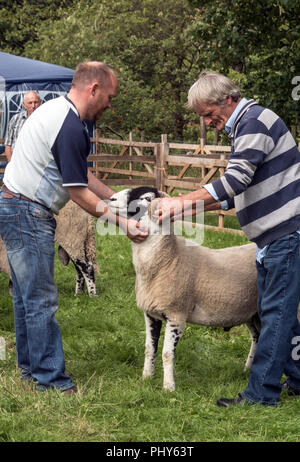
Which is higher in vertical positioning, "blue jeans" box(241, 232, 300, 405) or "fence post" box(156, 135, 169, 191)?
"fence post" box(156, 135, 169, 191)

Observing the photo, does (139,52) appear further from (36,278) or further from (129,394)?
(129,394)

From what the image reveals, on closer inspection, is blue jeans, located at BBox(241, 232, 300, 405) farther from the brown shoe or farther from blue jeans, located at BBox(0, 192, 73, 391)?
blue jeans, located at BBox(0, 192, 73, 391)

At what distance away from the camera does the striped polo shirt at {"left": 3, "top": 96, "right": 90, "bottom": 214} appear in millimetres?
3555

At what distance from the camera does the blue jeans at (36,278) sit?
379 cm

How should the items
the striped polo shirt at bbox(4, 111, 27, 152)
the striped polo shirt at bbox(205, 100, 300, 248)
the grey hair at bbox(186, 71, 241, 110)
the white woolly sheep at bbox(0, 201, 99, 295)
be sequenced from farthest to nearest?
the striped polo shirt at bbox(4, 111, 27, 152) < the white woolly sheep at bbox(0, 201, 99, 295) < the grey hair at bbox(186, 71, 241, 110) < the striped polo shirt at bbox(205, 100, 300, 248)

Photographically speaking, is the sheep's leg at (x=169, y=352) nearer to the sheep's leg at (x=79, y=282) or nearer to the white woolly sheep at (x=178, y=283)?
the white woolly sheep at (x=178, y=283)

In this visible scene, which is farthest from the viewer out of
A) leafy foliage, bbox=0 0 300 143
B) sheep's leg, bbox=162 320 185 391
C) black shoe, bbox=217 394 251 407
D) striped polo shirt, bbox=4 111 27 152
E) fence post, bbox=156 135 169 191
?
leafy foliage, bbox=0 0 300 143

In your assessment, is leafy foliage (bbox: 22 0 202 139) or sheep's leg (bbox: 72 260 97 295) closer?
sheep's leg (bbox: 72 260 97 295)

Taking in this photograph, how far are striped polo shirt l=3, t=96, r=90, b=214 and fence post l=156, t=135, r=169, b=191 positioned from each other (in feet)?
26.9

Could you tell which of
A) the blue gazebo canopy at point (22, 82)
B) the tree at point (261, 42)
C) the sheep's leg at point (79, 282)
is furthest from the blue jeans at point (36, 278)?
the blue gazebo canopy at point (22, 82)

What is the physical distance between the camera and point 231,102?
3.56 m

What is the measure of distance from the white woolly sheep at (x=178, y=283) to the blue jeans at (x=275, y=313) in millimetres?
554

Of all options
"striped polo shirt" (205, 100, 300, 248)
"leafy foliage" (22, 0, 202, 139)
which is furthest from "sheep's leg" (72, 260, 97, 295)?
"leafy foliage" (22, 0, 202, 139)
